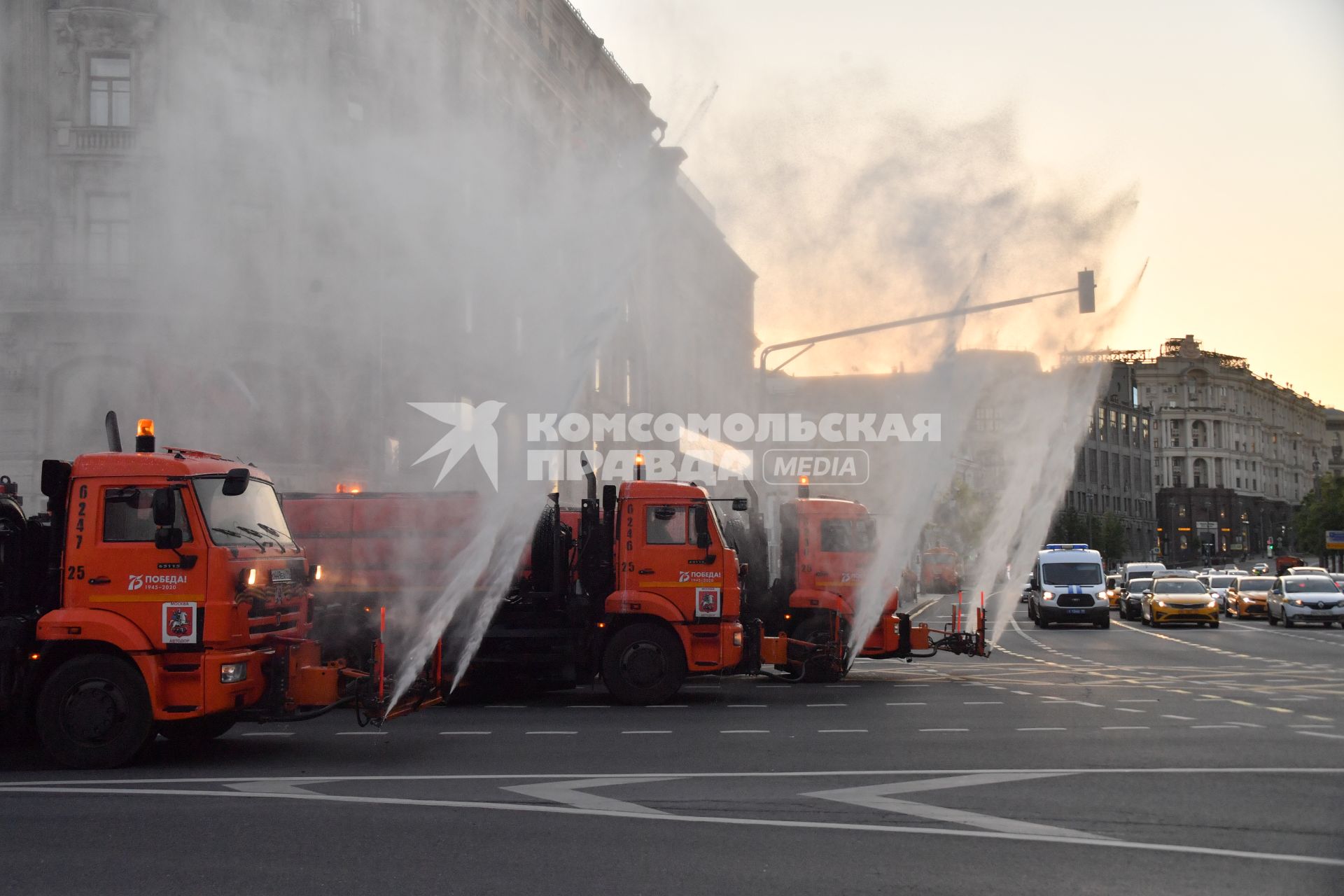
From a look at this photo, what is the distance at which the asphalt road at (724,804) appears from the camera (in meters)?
6.19

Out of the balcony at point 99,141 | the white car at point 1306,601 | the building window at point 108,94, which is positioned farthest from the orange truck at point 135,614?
the white car at point 1306,601

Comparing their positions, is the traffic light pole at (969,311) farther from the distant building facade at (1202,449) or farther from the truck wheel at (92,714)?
the distant building facade at (1202,449)

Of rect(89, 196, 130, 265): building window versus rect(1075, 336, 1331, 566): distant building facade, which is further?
rect(1075, 336, 1331, 566): distant building facade

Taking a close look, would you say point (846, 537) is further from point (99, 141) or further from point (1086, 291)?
point (99, 141)

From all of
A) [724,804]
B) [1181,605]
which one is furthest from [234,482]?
[1181,605]

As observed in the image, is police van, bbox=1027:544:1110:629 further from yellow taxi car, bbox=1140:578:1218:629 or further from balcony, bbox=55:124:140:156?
balcony, bbox=55:124:140:156

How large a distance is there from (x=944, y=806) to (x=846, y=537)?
9906mm

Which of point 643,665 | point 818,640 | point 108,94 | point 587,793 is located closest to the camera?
point 587,793

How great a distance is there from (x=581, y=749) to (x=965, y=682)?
778cm

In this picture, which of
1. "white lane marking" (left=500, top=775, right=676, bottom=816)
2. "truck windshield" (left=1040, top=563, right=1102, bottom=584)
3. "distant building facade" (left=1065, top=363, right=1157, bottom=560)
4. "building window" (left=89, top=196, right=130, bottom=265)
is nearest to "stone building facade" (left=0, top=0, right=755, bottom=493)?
"building window" (left=89, top=196, right=130, bottom=265)

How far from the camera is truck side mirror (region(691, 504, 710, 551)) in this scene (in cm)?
1456

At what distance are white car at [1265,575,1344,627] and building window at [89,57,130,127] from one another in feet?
103

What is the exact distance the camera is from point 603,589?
48.5ft

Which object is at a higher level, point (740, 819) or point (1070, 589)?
point (1070, 589)
